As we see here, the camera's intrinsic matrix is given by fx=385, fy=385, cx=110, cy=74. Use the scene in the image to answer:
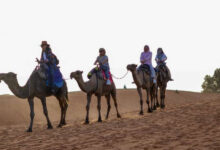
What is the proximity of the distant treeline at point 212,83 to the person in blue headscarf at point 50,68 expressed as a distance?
1438 inches

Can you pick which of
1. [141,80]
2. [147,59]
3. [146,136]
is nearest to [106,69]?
[141,80]

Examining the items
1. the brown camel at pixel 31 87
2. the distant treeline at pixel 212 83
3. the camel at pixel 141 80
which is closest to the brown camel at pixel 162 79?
the camel at pixel 141 80

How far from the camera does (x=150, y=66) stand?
1778 centimetres

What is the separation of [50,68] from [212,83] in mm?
37285

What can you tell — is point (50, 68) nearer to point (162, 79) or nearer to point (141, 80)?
point (141, 80)

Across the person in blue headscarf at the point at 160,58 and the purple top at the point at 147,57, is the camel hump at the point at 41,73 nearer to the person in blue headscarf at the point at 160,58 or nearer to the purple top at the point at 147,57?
the purple top at the point at 147,57

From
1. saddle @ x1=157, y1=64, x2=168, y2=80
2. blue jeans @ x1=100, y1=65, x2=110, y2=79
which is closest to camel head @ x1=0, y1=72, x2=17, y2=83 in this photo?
blue jeans @ x1=100, y1=65, x2=110, y2=79

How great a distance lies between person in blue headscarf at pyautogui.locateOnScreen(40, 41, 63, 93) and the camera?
46.8 feet

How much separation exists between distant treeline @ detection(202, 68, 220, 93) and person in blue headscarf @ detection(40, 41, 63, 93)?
36536 mm

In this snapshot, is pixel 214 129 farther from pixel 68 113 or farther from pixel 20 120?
pixel 68 113

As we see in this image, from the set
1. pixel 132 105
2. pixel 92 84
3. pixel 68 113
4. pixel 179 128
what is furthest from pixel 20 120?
pixel 179 128

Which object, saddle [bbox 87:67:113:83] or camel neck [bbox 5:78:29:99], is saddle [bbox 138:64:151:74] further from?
camel neck [bbox 5:78:29:99]

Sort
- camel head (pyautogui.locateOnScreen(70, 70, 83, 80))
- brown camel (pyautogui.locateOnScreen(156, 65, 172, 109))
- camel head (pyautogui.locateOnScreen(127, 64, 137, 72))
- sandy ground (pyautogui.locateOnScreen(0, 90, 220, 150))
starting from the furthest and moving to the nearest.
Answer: brown camel (pyautogui.locateOnScreen(156, 65, 172, 109)) < camel head (pyautogui.locateOnScreen(127, 64, 137, 72)) < camel head (pyautogui.locateOnScreen(70, 70, 83, 80)) < sandy ground (pyautogui.locateOnScreen(0, 90, 220, 150))

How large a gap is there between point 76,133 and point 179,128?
3.19 meters
